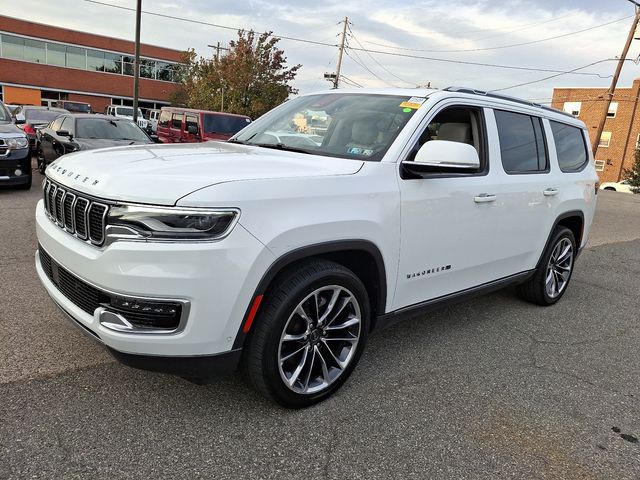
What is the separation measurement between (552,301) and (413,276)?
2.65m

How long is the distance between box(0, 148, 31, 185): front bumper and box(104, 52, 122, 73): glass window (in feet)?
135

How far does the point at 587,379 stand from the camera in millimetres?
3652

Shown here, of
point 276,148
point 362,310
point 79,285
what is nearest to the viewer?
point 79,285

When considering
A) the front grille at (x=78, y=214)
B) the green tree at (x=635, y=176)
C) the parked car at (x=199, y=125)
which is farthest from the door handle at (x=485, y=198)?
the green tree at (x=635, y=176)

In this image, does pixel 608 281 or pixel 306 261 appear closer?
pixel 306 261

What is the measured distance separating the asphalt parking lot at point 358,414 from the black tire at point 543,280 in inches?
30.1

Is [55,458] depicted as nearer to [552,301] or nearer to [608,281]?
[552,301]

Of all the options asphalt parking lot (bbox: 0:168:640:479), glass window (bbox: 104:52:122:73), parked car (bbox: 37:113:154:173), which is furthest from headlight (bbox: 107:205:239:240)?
glass window (bbox: 104:52:122:73)

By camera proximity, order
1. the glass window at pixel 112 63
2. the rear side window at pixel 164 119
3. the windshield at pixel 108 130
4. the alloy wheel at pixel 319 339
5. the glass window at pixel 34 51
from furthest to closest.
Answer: the glass window at pixel 112 63 < the glass window at pixel 34 51 < the rear side window at pixel 164 119 < the windshield at pixel 108 130 < the alloy wheel at pixel 319 339

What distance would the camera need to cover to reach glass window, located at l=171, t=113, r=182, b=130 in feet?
51.1

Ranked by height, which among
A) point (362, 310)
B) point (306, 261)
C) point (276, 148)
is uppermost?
point (276, 148)

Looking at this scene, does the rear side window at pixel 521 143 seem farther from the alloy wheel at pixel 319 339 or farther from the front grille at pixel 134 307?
the front grille at pixel 134 307

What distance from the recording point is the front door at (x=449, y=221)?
3.25 metres

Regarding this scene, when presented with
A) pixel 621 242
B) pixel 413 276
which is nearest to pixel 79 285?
pixel 413 276
